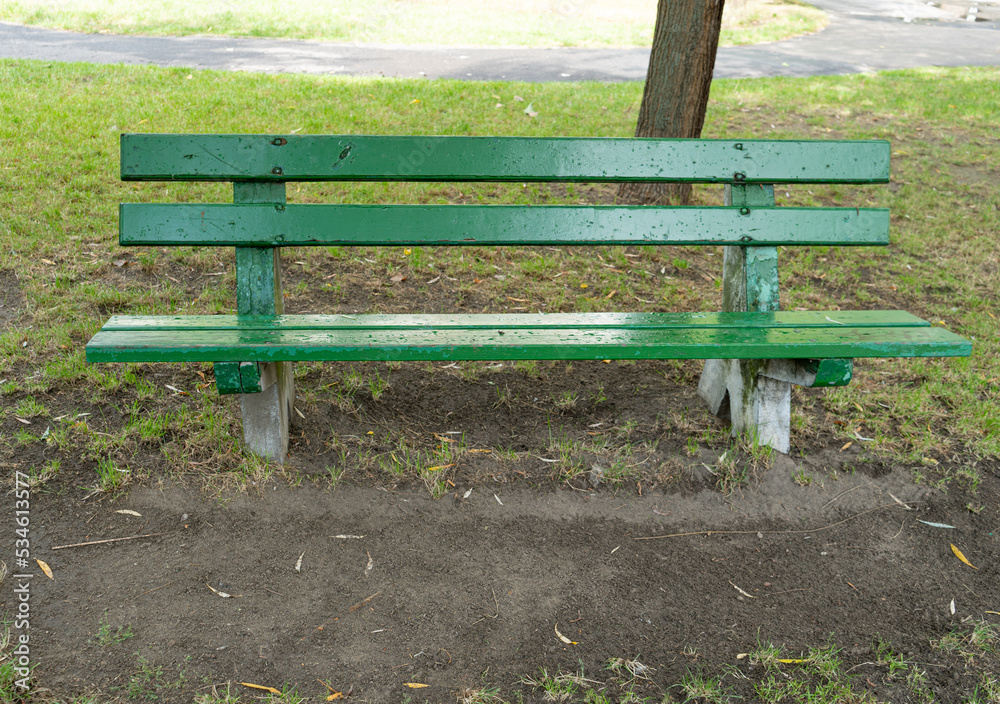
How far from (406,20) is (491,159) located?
11.6 m

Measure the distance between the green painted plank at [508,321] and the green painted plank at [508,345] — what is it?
6cm

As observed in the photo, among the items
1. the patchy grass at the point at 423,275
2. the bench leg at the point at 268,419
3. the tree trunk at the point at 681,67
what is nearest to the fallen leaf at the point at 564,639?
the patchy grass at the point at 423,275

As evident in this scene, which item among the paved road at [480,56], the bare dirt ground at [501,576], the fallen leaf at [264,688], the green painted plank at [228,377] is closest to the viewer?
the fallen leaf at [264,688]

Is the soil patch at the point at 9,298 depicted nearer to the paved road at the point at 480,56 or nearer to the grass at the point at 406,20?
the paved road at the point at 480,56

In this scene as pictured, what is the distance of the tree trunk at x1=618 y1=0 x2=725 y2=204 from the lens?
180 inches

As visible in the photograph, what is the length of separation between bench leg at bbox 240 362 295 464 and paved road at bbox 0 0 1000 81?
6865 mm

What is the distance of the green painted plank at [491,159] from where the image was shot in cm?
280

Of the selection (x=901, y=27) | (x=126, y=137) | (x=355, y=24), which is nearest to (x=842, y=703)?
(x=126, y=137)

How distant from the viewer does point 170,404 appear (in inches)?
125

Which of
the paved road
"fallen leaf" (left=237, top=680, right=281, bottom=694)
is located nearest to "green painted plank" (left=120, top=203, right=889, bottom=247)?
"fallen leaf" (left=237, top=680, right=281, bottom=694)

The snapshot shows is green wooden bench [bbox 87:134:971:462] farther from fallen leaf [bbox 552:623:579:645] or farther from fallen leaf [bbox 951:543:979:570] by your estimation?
fallen leaf [bbox 552:623:579:645]

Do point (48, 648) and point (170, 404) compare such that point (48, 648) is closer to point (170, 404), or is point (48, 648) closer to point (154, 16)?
point (170, 404)

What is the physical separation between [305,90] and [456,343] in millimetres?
5798

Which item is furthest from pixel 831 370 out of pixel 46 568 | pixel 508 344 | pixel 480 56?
pixel 480 56
